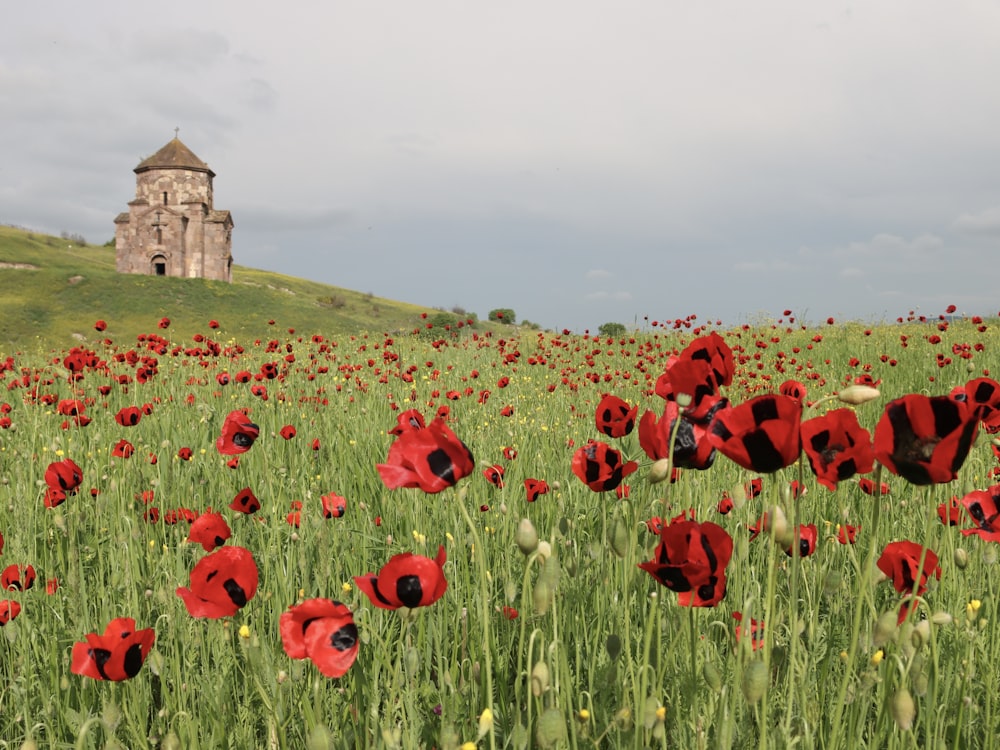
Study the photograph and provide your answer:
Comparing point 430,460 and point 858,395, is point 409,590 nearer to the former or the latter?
point 430,460

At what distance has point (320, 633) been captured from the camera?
4.08 ft

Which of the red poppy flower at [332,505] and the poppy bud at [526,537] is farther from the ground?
the poppy bud at [526,537]

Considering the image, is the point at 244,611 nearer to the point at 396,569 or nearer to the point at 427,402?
the point at 396,569

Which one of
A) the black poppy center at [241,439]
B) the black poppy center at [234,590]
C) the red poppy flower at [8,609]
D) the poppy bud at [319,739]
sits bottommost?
the red poppy flower at [8,609]

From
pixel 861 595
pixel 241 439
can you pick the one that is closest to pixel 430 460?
pixel 861 595

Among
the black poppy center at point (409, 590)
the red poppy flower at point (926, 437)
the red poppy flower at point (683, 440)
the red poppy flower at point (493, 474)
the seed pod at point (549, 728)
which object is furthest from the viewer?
the red poppy flower at point (493, 474)

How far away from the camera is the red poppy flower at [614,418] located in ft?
6.04

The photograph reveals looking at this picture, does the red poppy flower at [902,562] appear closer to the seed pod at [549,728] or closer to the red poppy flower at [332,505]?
the seed pod at [549,728]

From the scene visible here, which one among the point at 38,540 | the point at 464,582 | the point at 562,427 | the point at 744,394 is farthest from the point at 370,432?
the point at 744,394

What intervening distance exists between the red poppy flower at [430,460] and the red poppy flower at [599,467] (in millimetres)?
421

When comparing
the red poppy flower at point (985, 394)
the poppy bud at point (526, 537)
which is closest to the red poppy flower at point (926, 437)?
the poppy bud at point (526, 537)

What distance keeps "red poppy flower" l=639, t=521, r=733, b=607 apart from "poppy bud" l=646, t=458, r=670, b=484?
91 mm

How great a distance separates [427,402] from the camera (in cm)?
612

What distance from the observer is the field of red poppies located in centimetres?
124
